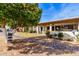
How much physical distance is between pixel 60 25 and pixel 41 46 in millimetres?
777

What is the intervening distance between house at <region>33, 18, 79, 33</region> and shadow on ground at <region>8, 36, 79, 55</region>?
0.27 metres

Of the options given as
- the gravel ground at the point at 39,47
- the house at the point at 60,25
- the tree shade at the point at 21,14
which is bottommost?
the gravel ground at the point at 39,47

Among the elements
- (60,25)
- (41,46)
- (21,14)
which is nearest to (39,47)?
(41,46)

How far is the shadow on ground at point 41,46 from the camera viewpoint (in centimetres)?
580

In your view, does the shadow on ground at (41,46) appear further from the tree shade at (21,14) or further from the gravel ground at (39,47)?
the tree shade at (21,14)

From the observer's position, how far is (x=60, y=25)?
6070 mm

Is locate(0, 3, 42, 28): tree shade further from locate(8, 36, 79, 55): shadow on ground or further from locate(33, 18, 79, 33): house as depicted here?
locate(8, 36, 79, 55): shadow on ground

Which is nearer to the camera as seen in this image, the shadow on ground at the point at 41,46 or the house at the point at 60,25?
the shadow on ground at the point at 41,46

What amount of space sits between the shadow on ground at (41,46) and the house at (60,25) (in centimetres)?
27

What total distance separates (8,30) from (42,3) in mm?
1167

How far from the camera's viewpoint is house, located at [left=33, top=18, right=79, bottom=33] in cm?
593

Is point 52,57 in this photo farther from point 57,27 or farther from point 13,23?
point 13,23

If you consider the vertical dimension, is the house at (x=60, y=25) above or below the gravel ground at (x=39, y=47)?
above

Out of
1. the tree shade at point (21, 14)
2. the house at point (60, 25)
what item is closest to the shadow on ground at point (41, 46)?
the house at point (60, 25)
